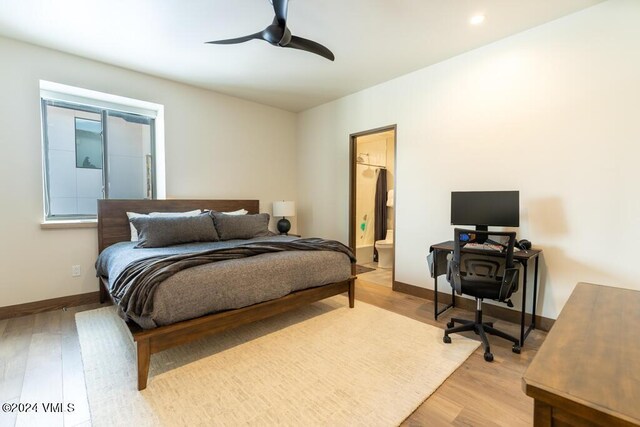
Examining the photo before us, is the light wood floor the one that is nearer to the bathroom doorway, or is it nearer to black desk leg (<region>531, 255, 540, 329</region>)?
black desk leg (<region>531, 255, 540, 329</region>)

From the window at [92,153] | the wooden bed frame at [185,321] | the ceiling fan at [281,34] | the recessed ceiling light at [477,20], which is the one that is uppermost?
the recessed ceiling light at [477,20]

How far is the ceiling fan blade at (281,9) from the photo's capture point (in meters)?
1.91

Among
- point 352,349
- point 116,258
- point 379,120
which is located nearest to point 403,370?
point 352,349

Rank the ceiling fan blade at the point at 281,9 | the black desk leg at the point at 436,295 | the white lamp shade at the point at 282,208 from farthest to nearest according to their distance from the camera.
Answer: the white lamp shade at the point at 282,208 → the black desk leg at the point at 436,295 → the ceiling fan blade at the point at 281,9

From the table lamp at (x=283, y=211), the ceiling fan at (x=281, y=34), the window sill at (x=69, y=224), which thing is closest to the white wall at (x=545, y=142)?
the ceiling fan at (x=281, y=34)

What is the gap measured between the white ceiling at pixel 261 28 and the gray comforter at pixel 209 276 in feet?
6.42

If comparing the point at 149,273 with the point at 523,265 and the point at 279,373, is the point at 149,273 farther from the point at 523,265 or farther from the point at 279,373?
the point at 523,265

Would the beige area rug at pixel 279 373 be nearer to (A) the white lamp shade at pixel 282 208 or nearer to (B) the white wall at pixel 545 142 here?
(B) the white wall at pixel 545 142

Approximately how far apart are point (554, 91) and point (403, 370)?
2638mm

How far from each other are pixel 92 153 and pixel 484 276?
4362 millimetres

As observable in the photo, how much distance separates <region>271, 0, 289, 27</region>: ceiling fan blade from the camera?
1.91 m

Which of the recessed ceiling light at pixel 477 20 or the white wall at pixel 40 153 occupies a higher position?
the recessed ceiling light at pixel 477 20

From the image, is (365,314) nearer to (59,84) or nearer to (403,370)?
(403,370)

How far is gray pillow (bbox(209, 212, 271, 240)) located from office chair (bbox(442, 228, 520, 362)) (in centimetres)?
229
